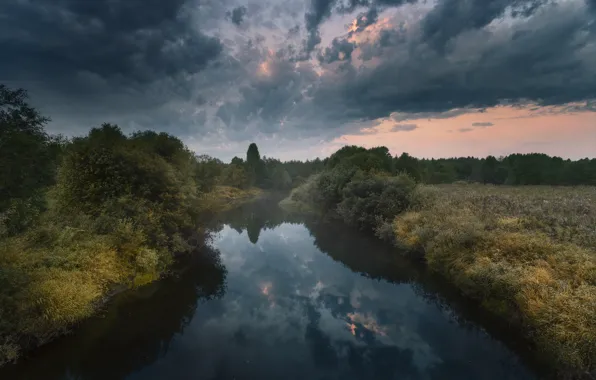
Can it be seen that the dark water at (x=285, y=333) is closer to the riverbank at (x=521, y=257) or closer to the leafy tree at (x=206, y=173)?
the riverbank at (x=521, y=257)

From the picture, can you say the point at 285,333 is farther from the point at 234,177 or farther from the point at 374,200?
the point at 234,177

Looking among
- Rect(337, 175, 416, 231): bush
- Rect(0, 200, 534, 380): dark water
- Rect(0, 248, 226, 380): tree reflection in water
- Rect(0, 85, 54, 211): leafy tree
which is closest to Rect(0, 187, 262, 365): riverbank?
Rect(0, 248, 226, 380): tree reflection in water

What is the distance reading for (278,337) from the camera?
1762cm

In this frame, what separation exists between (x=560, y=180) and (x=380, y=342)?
97.4 m

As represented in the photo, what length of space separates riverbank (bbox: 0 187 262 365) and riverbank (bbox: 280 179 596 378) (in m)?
24.0

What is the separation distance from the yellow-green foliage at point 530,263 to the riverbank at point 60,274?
24046mm

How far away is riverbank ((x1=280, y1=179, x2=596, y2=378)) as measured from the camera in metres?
13.8

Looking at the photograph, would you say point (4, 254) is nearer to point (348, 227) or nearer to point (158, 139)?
point (158, 139)

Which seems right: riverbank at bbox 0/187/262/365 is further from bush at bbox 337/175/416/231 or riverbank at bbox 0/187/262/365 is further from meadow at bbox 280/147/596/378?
bush at bbox 337/175/416/231

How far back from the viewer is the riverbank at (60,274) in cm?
1447

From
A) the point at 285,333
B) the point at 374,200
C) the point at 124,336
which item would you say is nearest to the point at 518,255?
the point at 285,333

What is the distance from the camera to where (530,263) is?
19.5m

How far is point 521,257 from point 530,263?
2.90ft

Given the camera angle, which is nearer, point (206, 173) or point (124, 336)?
point (124, 336)
